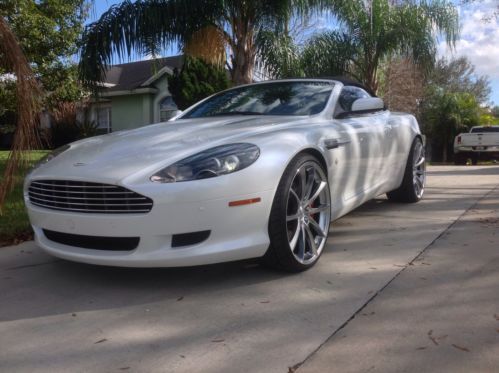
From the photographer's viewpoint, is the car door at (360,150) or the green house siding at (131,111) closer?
the car door at (360,150)

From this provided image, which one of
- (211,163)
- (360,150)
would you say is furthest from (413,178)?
(211,163)

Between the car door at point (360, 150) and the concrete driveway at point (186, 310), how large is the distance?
485mm

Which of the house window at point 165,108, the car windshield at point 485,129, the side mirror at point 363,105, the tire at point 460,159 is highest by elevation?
the house window at point 165,108

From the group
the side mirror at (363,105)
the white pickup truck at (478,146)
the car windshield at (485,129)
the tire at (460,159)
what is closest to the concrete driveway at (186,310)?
the side mirror at (363,105)

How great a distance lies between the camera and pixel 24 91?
4.34 m

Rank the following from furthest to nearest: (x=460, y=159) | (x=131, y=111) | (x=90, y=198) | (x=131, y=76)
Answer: (x=131, y=76) → (x=131, y=111) → (x=460, y=159) → (x=90, y=198)

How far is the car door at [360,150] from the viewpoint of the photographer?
4315 millimetres

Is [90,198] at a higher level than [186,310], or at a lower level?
higher

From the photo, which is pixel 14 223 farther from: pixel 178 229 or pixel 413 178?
pixel 413 178

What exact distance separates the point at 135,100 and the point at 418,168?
16.0 metres

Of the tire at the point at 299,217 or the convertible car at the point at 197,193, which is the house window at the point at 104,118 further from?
the tire at the point at 299,217

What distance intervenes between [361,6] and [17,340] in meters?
11.4

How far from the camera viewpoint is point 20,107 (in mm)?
4340

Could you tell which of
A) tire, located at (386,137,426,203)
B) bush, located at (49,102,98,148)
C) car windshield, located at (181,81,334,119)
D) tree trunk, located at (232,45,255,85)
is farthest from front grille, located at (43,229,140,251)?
bush, located at (49,102,98,148)
